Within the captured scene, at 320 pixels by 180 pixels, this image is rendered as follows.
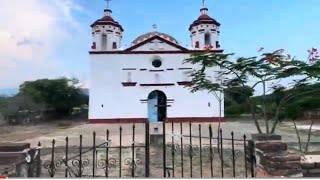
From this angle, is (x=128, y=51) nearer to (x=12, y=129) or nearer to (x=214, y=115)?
(x=214, y=115)

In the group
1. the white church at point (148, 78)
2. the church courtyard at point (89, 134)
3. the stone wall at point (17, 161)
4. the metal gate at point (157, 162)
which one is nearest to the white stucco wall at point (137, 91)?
the white church at point (148, 78)

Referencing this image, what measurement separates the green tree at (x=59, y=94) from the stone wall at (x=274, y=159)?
Answer: 1053cm

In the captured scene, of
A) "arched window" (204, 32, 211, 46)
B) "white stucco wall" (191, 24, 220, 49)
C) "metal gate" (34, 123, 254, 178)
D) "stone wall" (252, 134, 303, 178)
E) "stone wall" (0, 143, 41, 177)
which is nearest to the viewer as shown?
"stone wall" (0, 143, 41, 177)

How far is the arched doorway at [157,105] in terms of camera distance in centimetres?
1402

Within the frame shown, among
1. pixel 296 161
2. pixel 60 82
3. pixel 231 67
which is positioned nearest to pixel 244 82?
pixel 231 67

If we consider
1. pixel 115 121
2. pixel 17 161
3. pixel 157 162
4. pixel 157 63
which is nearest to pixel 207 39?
pixel 157 63

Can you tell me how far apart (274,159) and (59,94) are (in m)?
12.1

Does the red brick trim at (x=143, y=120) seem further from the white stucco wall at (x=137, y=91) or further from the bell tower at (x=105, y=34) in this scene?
the bell tower at (x=105, y=34)

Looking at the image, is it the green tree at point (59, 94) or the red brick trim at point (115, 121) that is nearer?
the green tree at point (59, 94)

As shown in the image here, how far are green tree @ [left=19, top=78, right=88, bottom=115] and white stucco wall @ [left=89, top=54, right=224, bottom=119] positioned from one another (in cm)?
90

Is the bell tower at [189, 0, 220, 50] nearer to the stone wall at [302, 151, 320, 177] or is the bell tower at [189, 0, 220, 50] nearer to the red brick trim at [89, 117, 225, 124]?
the red brick trim at [89, 117, 225, 124]

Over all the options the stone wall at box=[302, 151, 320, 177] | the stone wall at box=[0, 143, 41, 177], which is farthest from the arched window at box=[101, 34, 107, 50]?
the stone wall at box=[302, 151, 320, 177]

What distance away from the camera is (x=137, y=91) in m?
13.9

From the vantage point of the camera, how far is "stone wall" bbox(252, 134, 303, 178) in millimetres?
2250
